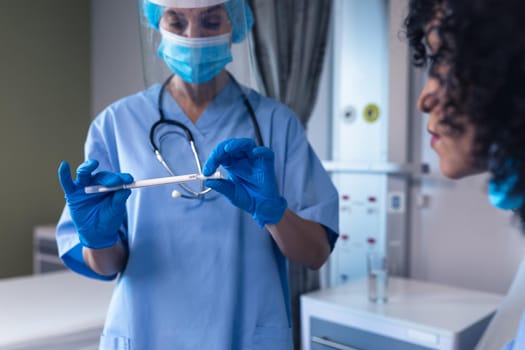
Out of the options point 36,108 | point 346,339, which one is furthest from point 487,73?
point 36,108

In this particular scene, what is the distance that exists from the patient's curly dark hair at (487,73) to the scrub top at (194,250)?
49cm

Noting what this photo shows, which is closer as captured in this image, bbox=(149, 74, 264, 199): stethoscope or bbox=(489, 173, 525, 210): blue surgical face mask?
bbox=(489, 173, 525, 210): blue surgical face mask

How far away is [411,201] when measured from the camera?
6.68ft

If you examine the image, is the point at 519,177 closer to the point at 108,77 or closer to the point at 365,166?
the point at 365,166

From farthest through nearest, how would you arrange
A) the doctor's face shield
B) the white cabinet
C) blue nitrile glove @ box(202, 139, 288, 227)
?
the white cabinet
the doctor's face shield
blue nitrile glove @ box(202, 139, 288, 227)

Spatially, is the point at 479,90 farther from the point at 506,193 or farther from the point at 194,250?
the point at 194,250

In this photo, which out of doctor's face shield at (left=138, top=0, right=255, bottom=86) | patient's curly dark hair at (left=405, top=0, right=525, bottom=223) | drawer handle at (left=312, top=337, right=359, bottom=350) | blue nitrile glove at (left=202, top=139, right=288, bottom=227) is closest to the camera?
patient's curly dark hair at (left=405, top=0, right=525, bottom=223)

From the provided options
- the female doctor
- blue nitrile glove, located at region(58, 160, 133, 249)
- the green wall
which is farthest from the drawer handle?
the green wall

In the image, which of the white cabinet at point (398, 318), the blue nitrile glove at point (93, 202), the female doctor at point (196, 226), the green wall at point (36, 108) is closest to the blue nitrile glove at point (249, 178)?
the female doctor at point (196, 226)

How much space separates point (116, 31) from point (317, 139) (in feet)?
5.99

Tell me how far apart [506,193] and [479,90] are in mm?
142

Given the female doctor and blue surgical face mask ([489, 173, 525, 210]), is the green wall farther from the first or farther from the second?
blue surgical face mask ([489, 173, 525, 210])

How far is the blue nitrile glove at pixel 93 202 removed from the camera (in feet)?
2.94

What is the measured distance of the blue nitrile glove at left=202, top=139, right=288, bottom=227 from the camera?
87cm
